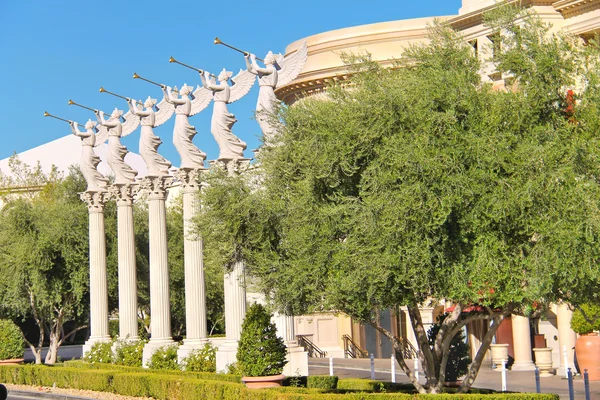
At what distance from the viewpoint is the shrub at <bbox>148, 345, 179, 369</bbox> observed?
1296 inches

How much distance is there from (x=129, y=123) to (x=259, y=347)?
17.5 meters

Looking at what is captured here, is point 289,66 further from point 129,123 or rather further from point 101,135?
point 101,135

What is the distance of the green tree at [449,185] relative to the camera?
56.0 feet

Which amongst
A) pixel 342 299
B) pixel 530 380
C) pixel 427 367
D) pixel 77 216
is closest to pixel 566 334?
pixel 530 380

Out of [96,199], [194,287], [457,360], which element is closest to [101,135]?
[96,199]

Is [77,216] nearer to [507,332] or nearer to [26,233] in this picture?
[26,233]

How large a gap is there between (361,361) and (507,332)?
848 cm

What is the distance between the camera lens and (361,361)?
45344mm

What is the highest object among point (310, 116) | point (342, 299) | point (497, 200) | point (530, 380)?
point (310, 116)

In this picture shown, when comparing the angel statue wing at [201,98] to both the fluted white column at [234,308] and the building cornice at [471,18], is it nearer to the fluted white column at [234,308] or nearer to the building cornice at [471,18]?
the fluted white column at [234,308]

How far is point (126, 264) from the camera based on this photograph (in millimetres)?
36469

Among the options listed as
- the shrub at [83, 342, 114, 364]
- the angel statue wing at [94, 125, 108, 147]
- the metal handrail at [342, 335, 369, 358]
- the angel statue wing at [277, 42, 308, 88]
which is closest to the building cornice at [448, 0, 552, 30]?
the angel statue wing at [277, 42, 308, 88]

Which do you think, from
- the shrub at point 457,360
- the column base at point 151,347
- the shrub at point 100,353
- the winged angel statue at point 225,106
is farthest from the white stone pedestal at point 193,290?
the shrub at point 457,360

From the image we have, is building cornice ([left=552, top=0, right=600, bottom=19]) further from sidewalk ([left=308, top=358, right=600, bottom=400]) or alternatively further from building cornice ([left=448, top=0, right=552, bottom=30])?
sidewalk ([left=308, top=358, right=600, bottom=400])
